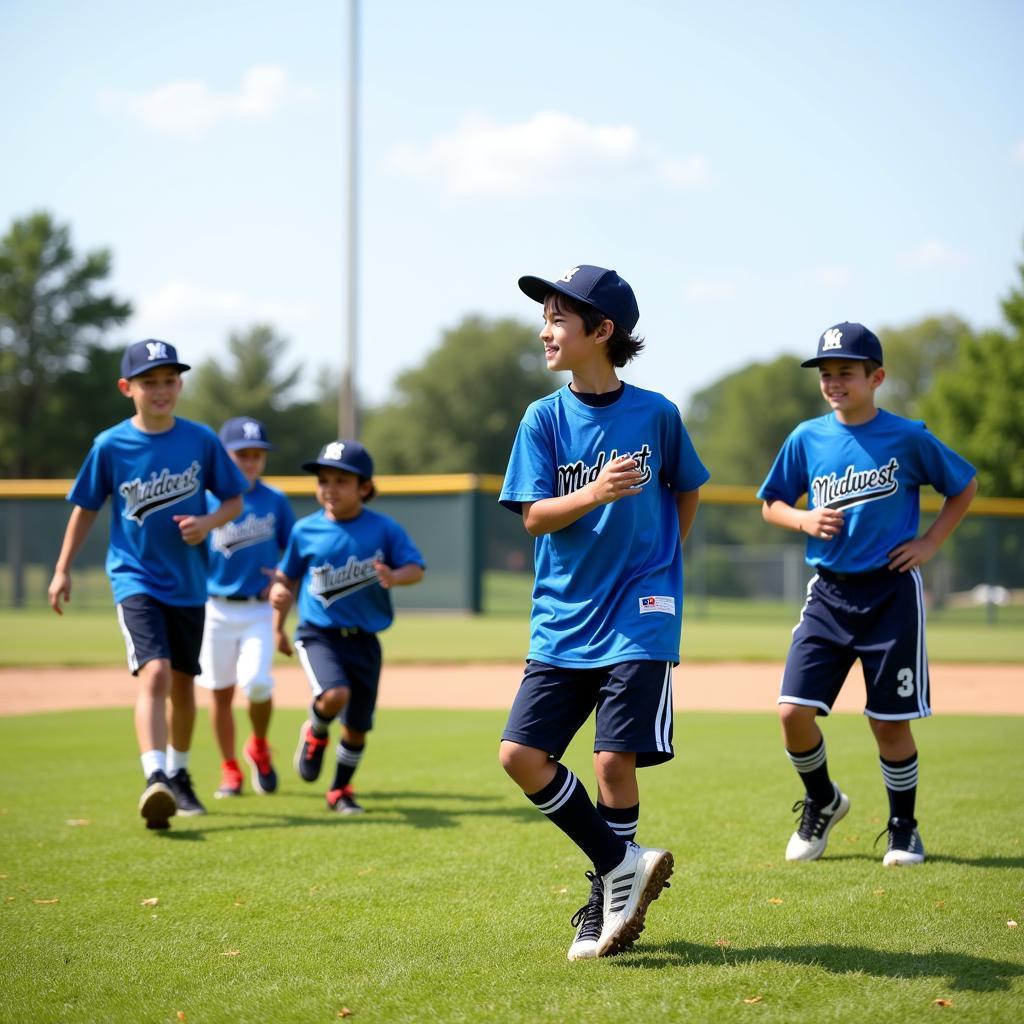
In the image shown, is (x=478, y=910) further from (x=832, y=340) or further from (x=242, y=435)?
(x=242, y=435)

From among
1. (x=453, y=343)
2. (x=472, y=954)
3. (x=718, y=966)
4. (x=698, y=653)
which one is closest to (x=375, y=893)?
(x=472, y=954)

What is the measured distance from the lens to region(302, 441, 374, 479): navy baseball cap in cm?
691

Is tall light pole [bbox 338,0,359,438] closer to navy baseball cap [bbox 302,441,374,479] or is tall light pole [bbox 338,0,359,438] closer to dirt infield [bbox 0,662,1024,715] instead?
dirt infield [bbox 0,662,1024,715]

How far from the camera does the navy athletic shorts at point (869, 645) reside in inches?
207

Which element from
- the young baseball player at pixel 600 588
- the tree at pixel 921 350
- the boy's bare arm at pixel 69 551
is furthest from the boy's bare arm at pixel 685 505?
the tree at pixel 921 350

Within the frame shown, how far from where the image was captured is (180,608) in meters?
6.38

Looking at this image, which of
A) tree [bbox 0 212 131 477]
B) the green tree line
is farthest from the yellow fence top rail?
tree [bbox 0 212 131 477]

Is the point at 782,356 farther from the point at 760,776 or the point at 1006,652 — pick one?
the point at 760,776

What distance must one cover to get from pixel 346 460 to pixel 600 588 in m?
3.28

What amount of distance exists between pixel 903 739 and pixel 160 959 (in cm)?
312

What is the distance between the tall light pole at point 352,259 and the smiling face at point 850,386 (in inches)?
776

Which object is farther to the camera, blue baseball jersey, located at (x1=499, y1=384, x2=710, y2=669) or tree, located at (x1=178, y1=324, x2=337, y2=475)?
tree, located at (x1=178, y1=324, x2=337, y2=475)

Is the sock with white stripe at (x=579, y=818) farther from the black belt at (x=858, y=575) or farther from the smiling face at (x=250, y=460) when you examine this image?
the smiling face at (x=250, y=460)

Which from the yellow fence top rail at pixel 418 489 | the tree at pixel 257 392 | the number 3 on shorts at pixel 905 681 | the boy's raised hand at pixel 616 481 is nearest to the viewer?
the boy's raised hand at pixel 616 481
